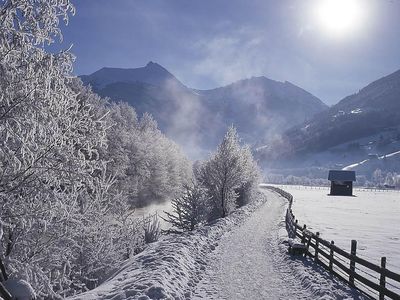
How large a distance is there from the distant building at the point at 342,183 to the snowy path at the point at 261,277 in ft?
311

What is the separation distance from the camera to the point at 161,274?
12086 mm

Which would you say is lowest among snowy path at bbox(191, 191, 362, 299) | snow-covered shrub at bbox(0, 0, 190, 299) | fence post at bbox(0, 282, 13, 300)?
snowy path at bbox(191, 191, 362, 299)

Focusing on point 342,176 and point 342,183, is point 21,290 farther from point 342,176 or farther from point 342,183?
point 342,176

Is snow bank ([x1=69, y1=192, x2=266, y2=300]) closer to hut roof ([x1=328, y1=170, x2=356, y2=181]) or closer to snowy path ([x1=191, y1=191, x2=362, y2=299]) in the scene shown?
snowy path ([x1=191, y1=191, x2=362, y2=299])

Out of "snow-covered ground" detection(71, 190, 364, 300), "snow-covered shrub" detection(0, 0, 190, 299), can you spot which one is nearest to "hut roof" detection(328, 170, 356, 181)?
"snow-covered ground" detection(71, 190, 364, 300)

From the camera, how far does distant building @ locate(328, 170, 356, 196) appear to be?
109 metres

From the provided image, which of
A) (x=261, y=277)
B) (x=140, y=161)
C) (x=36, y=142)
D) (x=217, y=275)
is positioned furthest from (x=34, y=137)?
(x=140, y=161)

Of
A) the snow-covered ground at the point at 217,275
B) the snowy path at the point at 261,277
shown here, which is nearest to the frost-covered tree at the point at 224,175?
the snowy path at the point at 261,277

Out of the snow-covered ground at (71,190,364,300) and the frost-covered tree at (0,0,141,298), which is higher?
the frost-covered tree at (0,0,141,298)

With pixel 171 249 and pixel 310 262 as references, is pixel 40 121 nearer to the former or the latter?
pixel 171 249

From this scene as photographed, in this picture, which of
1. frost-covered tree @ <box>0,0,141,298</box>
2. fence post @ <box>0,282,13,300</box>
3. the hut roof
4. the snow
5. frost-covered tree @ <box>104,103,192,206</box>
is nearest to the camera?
fence post @ <box>0,282,13,300</box>

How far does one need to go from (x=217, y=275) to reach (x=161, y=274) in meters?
3.33

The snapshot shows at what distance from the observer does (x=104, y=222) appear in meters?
18.1

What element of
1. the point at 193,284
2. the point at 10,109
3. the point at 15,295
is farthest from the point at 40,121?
the point at 193,284
